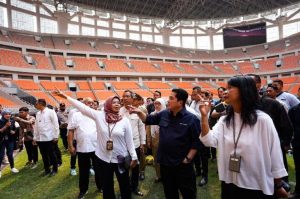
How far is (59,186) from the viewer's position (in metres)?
5.70

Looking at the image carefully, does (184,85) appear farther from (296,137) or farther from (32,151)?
(296,137)

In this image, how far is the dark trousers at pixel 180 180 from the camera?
9.96 feet

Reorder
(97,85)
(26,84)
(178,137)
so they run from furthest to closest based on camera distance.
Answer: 1. (97,85)
2. (26,84)
3. (178,137)

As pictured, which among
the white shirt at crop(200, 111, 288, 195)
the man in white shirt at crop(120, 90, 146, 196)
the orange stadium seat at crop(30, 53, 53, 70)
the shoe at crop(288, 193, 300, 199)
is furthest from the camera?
the orange stadium seat at crop(30, 53, 53, 70)

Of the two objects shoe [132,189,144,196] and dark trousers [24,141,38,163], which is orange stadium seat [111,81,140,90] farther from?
shoe [132,189,144,196]

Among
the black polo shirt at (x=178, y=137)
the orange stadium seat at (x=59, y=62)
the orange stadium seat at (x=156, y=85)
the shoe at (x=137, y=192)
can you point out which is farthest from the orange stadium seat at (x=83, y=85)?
the black polo shirt at (x=178, y=137)

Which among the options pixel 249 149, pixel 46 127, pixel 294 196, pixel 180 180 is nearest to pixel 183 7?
pixel 46 127

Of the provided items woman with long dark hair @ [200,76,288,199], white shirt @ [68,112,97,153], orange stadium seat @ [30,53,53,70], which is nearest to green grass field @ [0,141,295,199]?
white shirt @ [68,112,97,153]

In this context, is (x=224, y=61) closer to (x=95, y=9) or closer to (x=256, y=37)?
(x=256, y=37)

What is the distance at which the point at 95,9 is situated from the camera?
3756 centimetres

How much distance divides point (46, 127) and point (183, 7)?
109ft

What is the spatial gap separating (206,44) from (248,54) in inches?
343

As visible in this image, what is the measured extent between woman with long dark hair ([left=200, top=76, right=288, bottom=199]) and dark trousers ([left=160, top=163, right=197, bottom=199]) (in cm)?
87

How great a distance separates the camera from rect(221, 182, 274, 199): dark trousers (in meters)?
2.10
